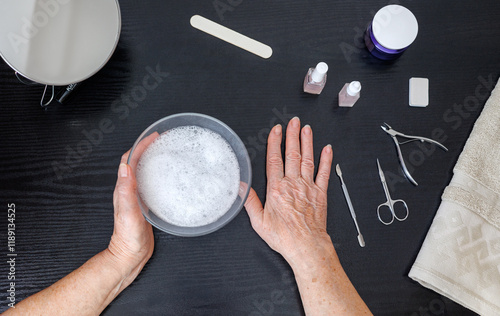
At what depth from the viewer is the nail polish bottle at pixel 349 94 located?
0.78 meters

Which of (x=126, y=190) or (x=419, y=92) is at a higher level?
(x=419, y=92)

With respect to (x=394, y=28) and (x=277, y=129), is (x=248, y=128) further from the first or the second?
(x=394, y=28)

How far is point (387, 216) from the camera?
0.84 m

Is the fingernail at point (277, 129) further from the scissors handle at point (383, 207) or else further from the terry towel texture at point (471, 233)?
the terry towel texture at point (471, 233)

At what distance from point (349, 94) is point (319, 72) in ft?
0.29

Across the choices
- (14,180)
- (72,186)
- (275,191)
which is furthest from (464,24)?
(14,180)

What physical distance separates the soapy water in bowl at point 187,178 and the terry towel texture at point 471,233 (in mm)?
485

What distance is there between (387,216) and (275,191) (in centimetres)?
28

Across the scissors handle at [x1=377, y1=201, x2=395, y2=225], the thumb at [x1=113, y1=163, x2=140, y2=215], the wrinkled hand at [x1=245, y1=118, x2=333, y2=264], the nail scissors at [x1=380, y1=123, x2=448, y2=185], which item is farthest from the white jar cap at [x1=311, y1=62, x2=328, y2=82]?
the thumb at [x1=113, y1=163, x2=140, y2=215]

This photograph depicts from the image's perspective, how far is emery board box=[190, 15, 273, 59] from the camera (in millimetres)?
849

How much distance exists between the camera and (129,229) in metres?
0.73

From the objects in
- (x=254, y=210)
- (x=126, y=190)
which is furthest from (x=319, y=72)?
(x=126, y=190)

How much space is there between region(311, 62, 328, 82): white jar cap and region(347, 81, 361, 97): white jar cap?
67 mm

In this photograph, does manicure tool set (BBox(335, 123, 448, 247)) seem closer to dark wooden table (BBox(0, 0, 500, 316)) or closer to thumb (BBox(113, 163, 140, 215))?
dark wooden table (BBox(0, 0, 500, 316))
